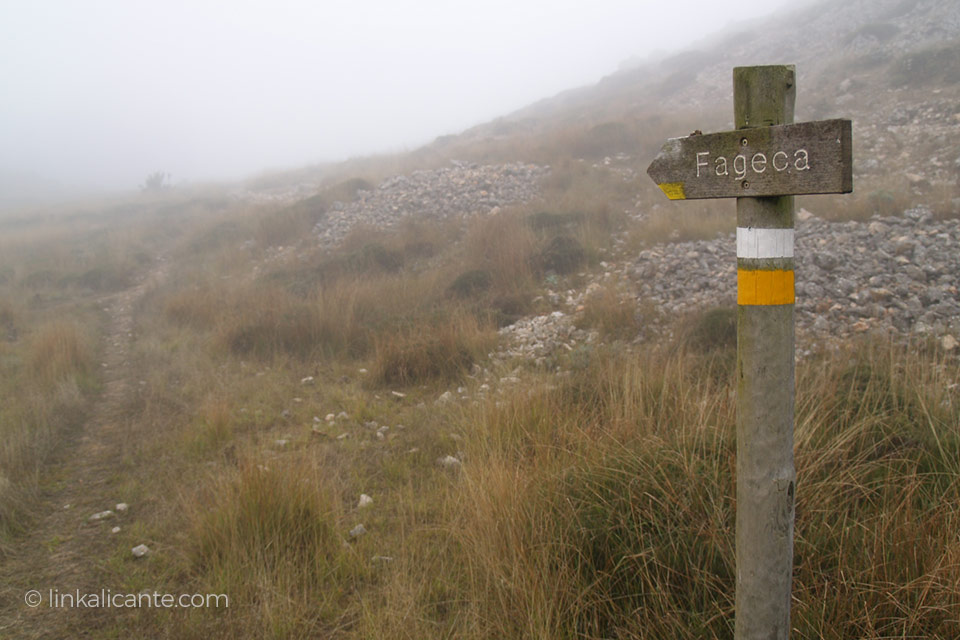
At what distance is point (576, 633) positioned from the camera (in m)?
2.16

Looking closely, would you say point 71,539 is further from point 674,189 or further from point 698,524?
point 674,189

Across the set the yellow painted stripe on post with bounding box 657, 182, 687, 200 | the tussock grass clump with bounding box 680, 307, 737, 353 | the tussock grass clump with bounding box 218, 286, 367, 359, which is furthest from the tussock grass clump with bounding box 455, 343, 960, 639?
the tussock grass clump with bounding box 218, 286, 367, 359

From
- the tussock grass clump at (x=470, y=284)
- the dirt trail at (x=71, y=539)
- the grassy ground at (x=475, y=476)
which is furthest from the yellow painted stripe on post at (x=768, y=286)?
the tussock grass clump at (x=470, y=284)

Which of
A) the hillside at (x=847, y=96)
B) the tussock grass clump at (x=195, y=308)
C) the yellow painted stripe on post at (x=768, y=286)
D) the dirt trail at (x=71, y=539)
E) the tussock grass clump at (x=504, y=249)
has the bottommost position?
the dirt trail at (x=71, y=539)

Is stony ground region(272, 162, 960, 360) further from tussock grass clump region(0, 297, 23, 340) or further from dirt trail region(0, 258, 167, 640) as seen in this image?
tussock grass clump region(0, 297, 23, 340)

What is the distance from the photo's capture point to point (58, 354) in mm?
6688

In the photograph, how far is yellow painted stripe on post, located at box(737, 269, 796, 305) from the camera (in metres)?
1.57

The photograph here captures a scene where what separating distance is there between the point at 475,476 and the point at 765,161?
2286mm

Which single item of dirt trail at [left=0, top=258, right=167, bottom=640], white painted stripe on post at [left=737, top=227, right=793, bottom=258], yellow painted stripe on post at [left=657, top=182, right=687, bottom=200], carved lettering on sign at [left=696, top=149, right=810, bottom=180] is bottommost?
dirt trail at [left=0, top=258, right=167, bottom=640]

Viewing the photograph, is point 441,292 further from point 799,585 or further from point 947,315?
point 799,585

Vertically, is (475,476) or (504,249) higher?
(504,249)

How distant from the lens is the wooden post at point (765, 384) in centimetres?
158

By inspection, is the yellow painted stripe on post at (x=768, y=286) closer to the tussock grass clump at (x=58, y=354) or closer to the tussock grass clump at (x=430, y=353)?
the tussock grass clump at (x=430, y=353)

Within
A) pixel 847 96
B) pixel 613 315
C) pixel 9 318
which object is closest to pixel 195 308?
pixel 9 318
